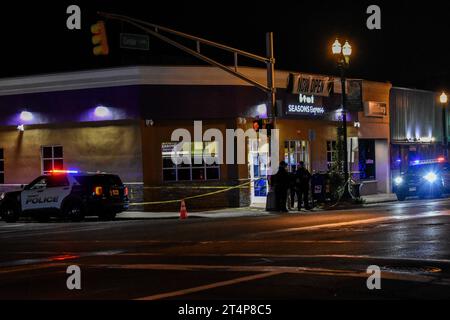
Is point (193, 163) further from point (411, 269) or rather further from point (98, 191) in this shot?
point (411, 269)

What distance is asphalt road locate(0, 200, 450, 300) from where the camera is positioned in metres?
9.59

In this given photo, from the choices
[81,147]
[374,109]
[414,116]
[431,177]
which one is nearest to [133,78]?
[81,147]

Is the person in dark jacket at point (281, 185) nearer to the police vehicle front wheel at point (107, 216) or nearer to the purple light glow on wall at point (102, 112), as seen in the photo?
the police vehicle front wheel at point (107, 216)

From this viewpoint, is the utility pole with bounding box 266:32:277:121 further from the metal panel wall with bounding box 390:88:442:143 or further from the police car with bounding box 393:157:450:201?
the metal panel wall with bounding box 390:88:442:143

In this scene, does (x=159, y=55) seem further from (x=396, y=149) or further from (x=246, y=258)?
(x=246, y=258)

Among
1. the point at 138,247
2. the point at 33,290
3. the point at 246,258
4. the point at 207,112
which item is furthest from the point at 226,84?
the point at 33,290

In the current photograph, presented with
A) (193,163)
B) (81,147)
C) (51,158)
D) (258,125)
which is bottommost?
(193,163)

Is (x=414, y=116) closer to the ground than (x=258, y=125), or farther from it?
farther from it

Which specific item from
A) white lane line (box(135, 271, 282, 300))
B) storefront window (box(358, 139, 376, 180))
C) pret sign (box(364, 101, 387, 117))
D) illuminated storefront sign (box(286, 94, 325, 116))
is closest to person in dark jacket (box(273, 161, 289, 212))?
illuminated storefront sign (box(286, 94, 325, 116))

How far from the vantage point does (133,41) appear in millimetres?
23188

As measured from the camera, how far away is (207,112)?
31.2 meters

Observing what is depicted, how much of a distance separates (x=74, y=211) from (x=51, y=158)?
8.07 meters

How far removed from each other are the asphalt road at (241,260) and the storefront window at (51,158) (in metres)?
12.8
